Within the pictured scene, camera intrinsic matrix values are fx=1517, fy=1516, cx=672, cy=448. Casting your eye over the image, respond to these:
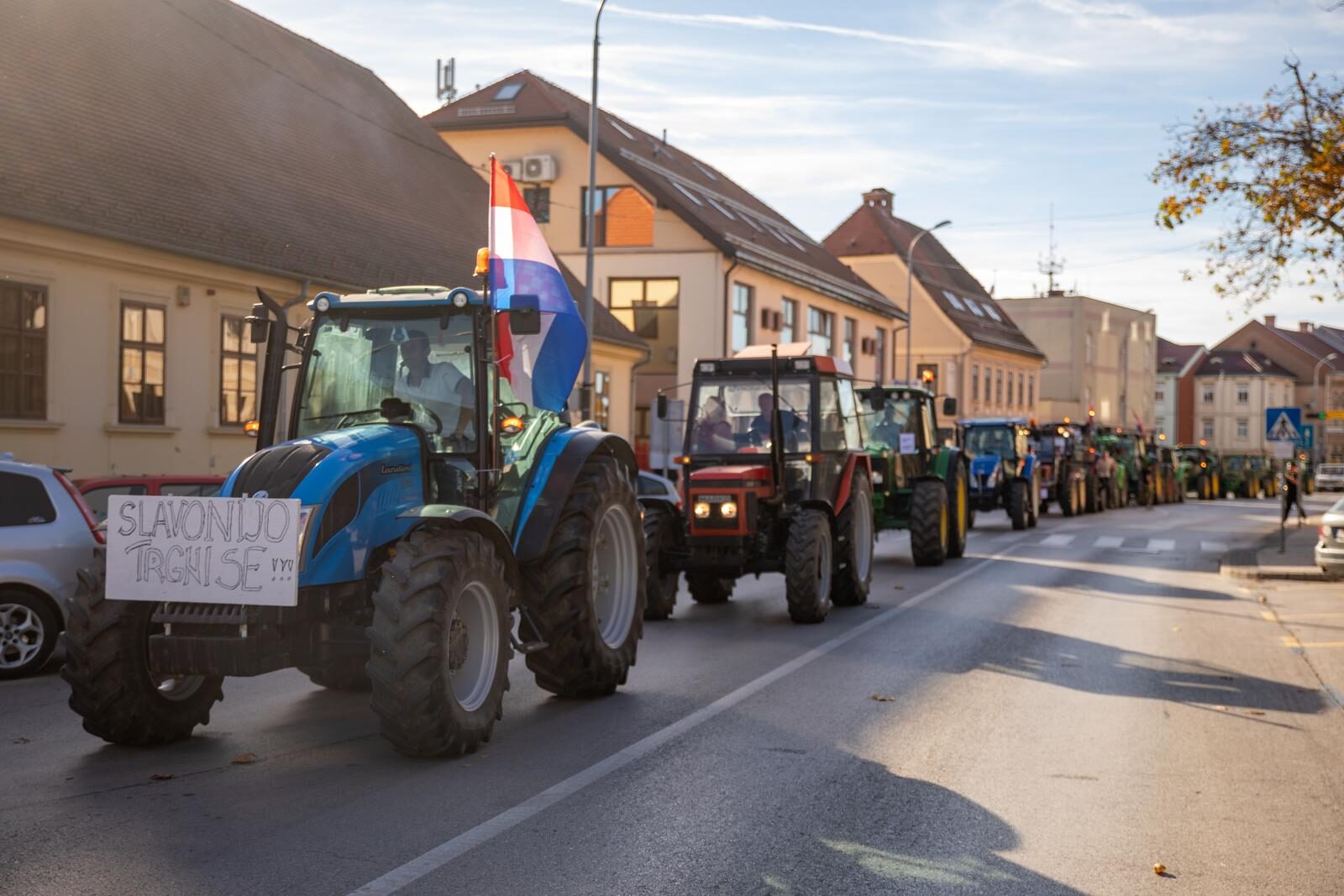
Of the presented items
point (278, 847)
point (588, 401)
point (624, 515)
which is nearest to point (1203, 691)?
point (624, 515)

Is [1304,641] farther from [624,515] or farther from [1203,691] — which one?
[624,515]

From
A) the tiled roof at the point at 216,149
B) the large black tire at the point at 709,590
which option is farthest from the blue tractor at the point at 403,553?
the tiled roof at the point at 216,149

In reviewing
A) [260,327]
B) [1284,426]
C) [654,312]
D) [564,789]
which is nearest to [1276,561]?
[1284,426]

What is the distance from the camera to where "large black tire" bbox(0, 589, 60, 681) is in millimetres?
10898

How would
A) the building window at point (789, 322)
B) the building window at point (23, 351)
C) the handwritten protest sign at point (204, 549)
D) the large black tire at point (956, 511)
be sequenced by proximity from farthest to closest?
the building window at point (789, 322) < the large black tire at point (956, 511) < the building window at point (23, 351) < the handwritten protest sign at point (204, 549)

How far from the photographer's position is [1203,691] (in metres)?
10.7

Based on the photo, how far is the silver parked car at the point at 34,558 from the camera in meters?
10.9

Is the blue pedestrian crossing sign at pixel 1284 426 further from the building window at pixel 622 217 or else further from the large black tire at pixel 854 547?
the building window at pixel 622 217

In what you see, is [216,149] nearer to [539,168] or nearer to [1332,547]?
[1332,547]

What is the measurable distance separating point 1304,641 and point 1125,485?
1463 inches

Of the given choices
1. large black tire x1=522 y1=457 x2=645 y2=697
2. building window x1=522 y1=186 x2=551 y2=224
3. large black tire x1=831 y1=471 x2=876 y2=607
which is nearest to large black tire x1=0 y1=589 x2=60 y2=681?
large black tire x1=522 y1=457 x2=645 y2=697

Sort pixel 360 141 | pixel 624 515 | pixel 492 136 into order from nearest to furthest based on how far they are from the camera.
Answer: pixel 624 515 → pixel 360 141 → pixel 492 136

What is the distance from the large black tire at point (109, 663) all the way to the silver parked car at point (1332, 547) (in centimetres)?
1676

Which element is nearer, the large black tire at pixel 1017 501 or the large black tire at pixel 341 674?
the large black tire at pixel 341 674
